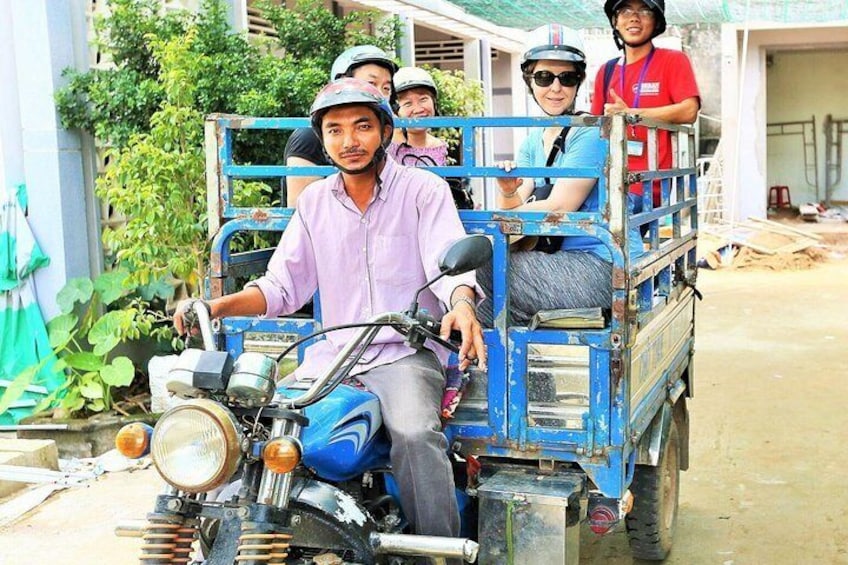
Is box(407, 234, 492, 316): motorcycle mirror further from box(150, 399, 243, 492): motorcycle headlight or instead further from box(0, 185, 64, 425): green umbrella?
box(0, 185, 64, 425): green umbrella

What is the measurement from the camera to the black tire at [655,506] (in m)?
4.05

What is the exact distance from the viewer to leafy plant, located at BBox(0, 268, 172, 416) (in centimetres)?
614

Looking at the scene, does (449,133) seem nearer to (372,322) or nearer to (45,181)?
(45,181)

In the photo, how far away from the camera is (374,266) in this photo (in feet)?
10.3

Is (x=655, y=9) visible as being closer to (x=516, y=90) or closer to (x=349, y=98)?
(x=349, y=98)

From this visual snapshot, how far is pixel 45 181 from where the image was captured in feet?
20.9

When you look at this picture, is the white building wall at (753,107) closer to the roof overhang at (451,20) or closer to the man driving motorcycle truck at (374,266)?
the roof overhang at (451,20)

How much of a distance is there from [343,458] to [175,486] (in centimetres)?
50

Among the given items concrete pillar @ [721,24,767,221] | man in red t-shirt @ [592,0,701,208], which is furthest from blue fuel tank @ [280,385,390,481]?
concrete pillar @ [721,24,767,221]

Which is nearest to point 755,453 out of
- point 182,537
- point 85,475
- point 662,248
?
point 662,248

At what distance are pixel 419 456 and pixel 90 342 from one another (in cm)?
400

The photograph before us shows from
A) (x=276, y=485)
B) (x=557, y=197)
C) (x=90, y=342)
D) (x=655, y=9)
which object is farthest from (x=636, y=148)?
(x=90, y=342)

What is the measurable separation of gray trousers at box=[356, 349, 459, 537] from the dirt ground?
6.05 feet

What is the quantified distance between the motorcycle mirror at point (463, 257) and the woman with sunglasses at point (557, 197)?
2.19 feet
